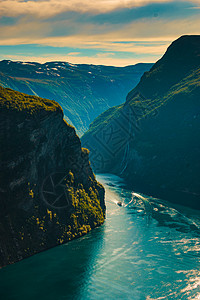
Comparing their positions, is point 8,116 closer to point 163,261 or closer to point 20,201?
point 20,201

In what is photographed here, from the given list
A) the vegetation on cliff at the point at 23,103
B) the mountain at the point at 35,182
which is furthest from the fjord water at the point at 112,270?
the vegetation on cliff at the point at 23,103

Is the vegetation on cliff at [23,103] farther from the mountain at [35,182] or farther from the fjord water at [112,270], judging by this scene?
the fjord water at [112,270]

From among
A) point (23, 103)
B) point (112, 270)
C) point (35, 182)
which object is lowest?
point (112, 270)

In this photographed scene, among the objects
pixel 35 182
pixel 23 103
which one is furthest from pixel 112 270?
pixel 23 103

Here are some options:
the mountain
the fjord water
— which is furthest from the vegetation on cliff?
the fjord water

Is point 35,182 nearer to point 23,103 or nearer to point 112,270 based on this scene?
point 23,103

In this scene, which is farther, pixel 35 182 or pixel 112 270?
pixel 35 182

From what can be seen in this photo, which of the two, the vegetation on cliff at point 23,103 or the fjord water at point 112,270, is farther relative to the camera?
the vegetation on cliff at point 23,103
